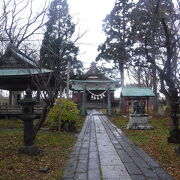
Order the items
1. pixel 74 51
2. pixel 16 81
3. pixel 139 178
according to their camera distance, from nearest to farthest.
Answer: pixel 139 178
pixel 16 81
pixel 74 51

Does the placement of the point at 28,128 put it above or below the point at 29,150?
above

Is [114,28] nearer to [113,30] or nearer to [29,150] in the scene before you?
[113,30]

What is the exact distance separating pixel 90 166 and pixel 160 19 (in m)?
5.60

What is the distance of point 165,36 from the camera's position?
35.1 ft

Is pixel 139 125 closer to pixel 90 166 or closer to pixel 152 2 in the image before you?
pixel 152 2

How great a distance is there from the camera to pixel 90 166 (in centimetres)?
737

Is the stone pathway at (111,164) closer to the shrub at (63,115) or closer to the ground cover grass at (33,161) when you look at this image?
the ground cover grass at (33,161)

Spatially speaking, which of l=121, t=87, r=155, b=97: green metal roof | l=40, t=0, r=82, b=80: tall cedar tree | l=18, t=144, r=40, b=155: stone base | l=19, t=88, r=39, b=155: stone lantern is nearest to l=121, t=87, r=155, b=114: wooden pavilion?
l=121, t=87, r=155, b=97: green metal roof

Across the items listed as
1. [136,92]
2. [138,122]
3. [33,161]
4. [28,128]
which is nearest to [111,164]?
[33,161]

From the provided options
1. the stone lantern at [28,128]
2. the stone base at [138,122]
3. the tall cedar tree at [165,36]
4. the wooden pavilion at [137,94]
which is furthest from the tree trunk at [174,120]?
the wooden pavilion at [137,94]

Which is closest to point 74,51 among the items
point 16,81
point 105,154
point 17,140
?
point 16,81

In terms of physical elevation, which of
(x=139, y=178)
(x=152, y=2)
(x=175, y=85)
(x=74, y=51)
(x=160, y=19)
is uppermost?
(x=74, y=51)

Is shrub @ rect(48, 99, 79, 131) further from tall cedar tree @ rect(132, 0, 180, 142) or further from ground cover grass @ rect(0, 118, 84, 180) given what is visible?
tall cedar tree @ rect(132, 0, 180, 142)

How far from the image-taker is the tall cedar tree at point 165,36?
1024cm
